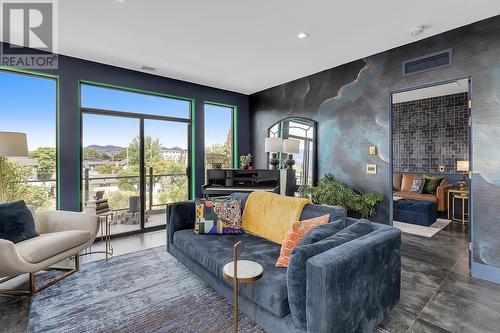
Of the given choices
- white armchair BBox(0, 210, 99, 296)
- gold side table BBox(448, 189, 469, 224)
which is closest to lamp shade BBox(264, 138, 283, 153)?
white armchair BBox(0, 210, 99, 296)

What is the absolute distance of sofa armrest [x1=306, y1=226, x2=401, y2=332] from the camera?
142cm

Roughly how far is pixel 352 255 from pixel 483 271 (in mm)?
2471

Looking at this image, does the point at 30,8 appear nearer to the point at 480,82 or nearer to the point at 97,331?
the point at 97,331

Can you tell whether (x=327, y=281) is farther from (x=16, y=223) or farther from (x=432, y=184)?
(x=432, y=184)

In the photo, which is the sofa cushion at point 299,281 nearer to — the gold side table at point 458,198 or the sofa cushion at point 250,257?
the sofa cushion at point 250,257

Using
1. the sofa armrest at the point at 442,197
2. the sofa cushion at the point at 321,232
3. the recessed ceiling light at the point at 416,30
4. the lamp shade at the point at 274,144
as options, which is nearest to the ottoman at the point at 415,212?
the sofa armrest at the point at 442,197

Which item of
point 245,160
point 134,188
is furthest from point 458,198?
Result: point 134,188

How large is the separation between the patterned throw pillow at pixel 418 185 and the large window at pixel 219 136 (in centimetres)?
428

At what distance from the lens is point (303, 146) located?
16.6 feet

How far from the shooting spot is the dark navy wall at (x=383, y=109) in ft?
9.30

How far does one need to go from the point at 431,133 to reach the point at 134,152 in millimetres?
6875

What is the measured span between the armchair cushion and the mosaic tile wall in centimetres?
650

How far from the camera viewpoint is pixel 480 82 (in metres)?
2.91

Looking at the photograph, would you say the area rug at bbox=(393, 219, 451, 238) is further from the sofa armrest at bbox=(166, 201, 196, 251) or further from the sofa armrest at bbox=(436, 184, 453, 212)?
the sofa armrest at bbox=(166, 201, 196, 251)
